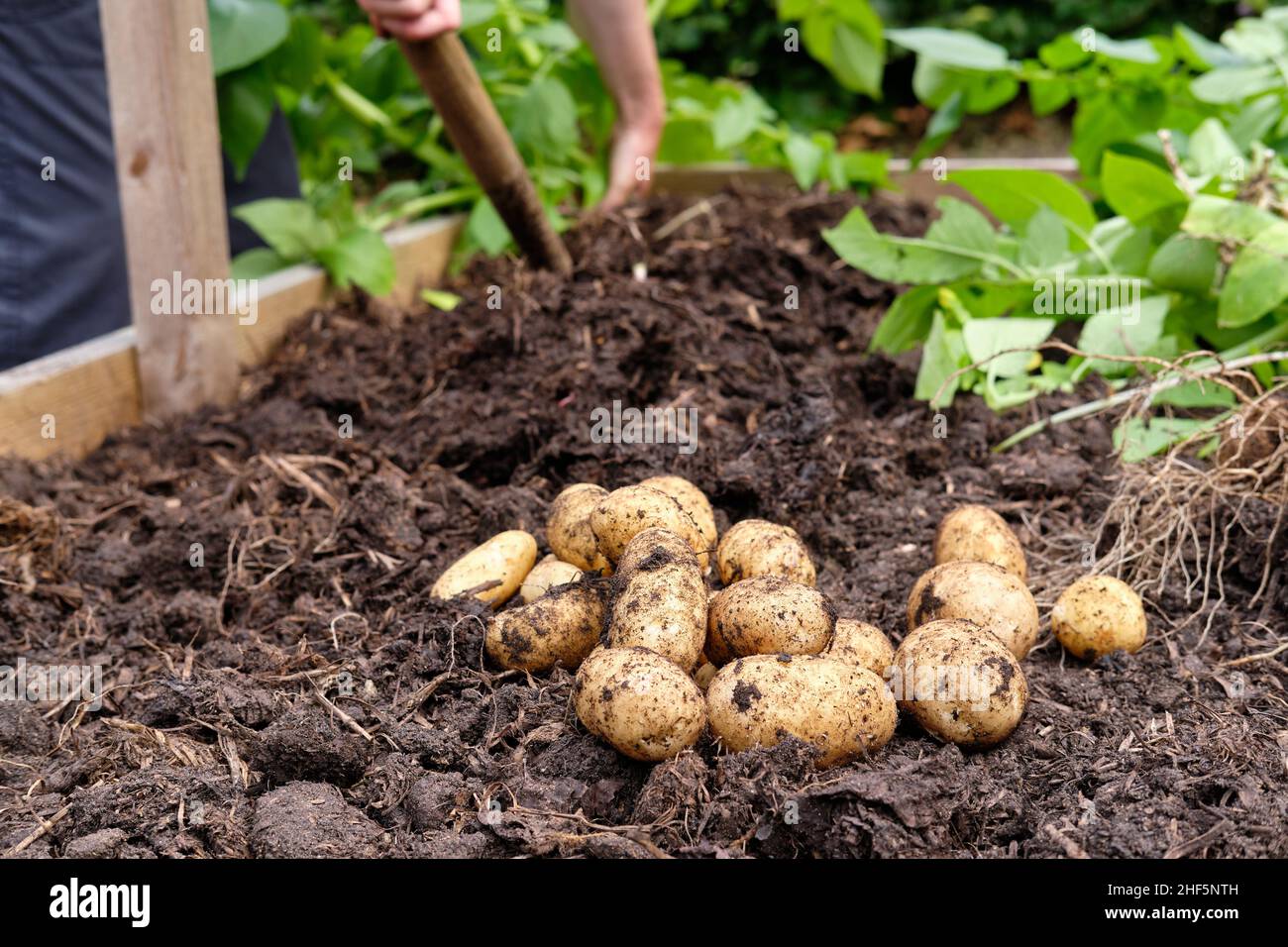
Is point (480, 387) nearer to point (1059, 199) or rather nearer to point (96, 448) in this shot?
point (96, 448)

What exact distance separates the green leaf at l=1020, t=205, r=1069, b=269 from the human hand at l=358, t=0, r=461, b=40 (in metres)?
1.54

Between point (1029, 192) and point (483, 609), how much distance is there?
6.47ft

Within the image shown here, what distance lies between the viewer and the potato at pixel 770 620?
1.61 m

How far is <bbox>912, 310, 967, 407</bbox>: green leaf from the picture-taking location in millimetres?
2627

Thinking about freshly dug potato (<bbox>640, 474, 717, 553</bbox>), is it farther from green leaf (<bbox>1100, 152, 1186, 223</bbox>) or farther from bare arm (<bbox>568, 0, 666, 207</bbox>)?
bare arm (<bbox>568, 0, 666, 207</bbox>)

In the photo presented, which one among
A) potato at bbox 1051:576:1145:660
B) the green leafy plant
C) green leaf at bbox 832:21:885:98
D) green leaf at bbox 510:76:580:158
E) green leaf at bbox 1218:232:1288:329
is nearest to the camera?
potato at bbox 1051:576:1145:660

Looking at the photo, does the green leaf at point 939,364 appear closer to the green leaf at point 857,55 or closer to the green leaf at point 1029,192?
the green leaf at point 1029,192

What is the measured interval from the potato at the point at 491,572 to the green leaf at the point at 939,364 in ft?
3.72

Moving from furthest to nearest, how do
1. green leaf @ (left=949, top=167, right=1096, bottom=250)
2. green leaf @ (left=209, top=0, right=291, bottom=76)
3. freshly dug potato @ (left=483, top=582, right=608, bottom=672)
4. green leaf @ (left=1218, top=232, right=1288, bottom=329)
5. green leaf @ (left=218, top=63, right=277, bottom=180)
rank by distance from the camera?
green leaf @ (left=218, top=63, right=277, bottom=180)
green leaf @ (left=209, top=0, right=291, bottom=76)
green leaf @ (left=949, top=167, right=1096, bottom=250)
green leaf @ (left=1218, top=232, right=1288, bottom=329)
freshly dug potato @ (left=483, top=582, right=608, bottom=672)

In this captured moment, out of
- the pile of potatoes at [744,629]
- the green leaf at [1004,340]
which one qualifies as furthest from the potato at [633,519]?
the green leaf at [1004,340]

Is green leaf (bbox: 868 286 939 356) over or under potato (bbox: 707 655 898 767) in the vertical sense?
over

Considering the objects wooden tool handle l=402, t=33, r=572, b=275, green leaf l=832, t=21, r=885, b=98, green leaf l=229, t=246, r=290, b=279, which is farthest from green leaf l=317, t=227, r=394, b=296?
green leaf l=832, t=21, r=885, b=98

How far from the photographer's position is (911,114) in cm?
912
